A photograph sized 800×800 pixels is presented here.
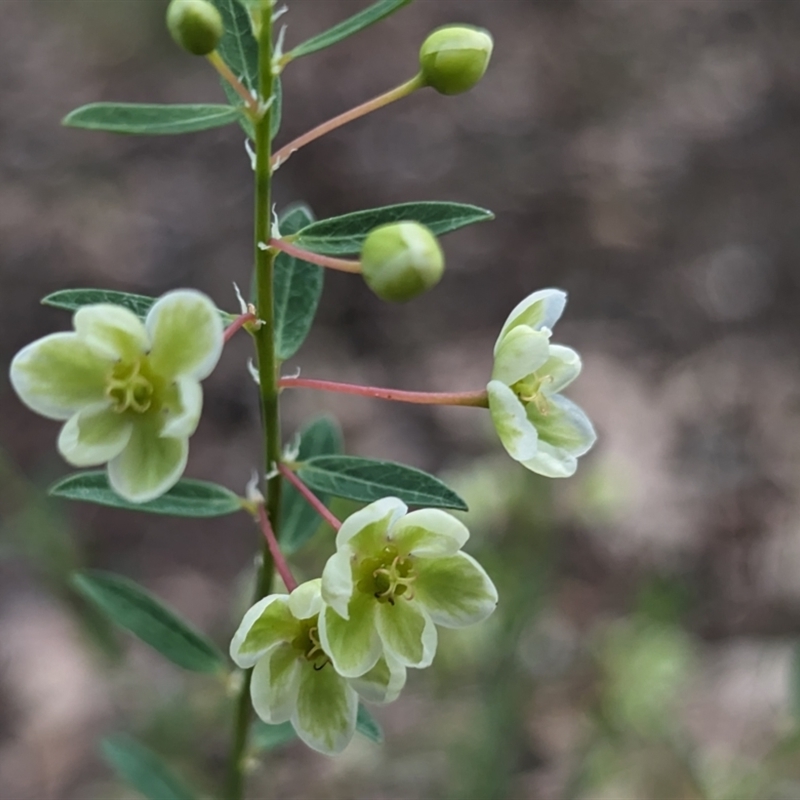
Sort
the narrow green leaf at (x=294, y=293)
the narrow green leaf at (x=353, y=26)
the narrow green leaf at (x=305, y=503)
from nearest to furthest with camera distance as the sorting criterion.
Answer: the narrow green leaf at (x=353, y=26) → the narrow green leaf at (x=294, y=293) → the narrow green leaf at (x=305, y=503)

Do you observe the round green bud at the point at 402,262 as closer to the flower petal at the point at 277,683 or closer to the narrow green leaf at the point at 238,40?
the narrow green leaf at the point at 238,40

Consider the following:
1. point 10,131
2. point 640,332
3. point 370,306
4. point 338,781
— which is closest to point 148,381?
point 338,781

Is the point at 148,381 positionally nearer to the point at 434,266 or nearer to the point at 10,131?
the point at 434,266

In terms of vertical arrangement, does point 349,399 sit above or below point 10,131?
below

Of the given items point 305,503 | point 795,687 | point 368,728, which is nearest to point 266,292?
point 305,503

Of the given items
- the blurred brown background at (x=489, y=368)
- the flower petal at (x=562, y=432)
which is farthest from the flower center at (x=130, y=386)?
the blurred brown background at (x=489, y=368)
